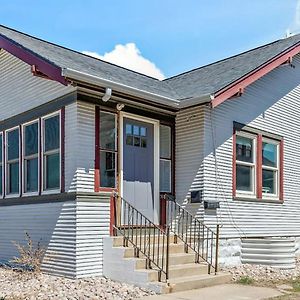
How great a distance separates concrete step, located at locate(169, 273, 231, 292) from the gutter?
376 centimetres

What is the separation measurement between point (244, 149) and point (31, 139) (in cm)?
530

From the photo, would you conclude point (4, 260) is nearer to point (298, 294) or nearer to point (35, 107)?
point (35, 107)

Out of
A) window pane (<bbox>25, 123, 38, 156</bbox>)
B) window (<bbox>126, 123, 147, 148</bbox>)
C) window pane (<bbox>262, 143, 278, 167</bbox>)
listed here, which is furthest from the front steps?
window pane (<bbox>262, 143, 278, 167</bbox>)

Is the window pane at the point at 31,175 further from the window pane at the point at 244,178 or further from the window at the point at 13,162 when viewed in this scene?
the window pane at the point at 244,178

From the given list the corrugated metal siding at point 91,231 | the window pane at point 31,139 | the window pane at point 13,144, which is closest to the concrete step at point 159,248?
the corrugated metal siding at point 91,231

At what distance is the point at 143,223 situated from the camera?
1016cm

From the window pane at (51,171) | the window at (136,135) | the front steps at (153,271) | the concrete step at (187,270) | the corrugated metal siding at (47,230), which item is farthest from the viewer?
the window at (136,135)

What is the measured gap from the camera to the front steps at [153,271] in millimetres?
8172

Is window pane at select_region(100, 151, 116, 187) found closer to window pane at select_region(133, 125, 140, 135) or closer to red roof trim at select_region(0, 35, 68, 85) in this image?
window pane at select_region(133, 125, 140, 135)

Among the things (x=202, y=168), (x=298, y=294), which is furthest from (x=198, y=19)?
(x=298, y=294)

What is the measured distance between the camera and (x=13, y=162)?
11.2 meters

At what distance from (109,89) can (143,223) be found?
3.08m

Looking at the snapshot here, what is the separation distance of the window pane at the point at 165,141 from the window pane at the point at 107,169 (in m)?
1.67

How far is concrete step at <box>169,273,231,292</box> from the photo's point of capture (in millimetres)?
8211
